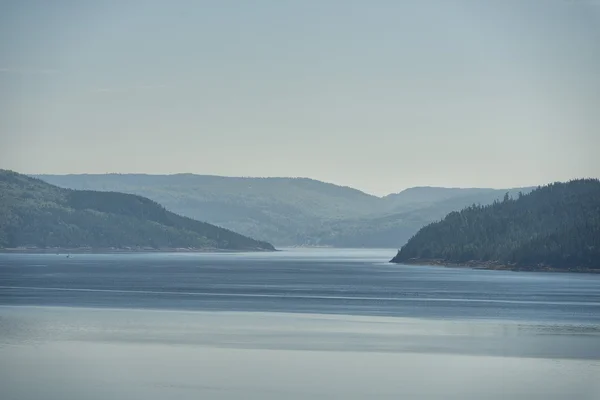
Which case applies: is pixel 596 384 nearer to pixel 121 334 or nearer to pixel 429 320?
Answer: pixel 121 334

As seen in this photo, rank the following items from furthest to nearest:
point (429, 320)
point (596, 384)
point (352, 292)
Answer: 1. point (352, 292)
2. point (429, 320)
3. point (596, 384)

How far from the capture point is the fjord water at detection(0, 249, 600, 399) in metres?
46.7

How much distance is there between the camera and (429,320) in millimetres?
81688

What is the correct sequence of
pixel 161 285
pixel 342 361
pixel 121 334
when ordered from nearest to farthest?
1. pixel 342 361
2. pixel 121 334
3. pixel 161 285

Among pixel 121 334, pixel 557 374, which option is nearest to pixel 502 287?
pixel 121 334

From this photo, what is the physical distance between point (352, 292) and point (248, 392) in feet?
256

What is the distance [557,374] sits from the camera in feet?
167

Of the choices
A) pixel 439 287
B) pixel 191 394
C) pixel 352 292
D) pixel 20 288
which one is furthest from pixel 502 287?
pixel 191 394

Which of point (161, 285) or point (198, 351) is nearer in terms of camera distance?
point (198, 351)

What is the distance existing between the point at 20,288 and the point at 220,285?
84.2ft

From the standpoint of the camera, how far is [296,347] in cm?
6188

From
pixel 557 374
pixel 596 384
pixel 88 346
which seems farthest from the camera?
pixel 88 346

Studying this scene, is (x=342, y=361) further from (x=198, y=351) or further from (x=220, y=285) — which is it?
(x=220, y=285)

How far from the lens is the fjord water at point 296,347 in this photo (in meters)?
46.7
